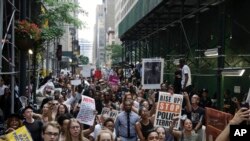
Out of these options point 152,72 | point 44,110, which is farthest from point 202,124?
point 152,72

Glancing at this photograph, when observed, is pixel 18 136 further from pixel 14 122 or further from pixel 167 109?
pixel 167 109

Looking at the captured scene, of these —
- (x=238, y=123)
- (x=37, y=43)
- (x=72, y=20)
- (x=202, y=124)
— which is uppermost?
(x=72, y=20)

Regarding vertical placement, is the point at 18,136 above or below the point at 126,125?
above

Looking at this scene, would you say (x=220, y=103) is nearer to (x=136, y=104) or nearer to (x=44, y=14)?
(x=136, y=104)

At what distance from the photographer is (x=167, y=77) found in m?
33.5

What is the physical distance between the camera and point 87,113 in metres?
10.1

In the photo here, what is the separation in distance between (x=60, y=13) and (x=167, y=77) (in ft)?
40.8

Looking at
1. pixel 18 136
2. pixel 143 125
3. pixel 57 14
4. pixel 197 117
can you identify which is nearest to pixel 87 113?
pixel 143 125

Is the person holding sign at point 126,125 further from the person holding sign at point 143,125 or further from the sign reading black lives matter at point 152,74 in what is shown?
the sign reading black lives matter at point 152,74

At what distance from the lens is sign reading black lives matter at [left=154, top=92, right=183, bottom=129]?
1025cm

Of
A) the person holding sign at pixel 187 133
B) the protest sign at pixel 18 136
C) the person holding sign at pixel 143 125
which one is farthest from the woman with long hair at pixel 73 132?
the person holding sign at pixel 187 133

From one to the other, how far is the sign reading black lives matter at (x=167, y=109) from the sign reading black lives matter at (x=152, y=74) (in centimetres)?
415

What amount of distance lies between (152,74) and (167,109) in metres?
4.57

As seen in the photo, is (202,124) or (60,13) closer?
(202,124)
